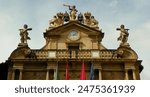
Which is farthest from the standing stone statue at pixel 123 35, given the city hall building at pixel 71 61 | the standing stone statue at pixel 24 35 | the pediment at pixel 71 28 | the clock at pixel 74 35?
the standing stone statue at pixel 24 35

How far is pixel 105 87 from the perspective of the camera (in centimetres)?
890

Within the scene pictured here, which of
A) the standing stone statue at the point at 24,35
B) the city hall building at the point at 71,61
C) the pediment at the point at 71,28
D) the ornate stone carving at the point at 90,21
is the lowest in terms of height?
the city hall building at the point at 71,61

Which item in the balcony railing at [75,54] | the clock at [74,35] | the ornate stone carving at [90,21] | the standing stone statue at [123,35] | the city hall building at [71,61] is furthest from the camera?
the ornate stone carving at [90,21]

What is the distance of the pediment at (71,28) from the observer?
2473cm

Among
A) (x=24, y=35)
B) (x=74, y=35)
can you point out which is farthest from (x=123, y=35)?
(x=24, y=35)

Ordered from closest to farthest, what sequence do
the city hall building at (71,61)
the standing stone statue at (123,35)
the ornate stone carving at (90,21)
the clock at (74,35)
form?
the city hall building at (71,61)
the standing stone statue at (123,35)
the clock at (74,35)
the ornate stone carving at (90,21)

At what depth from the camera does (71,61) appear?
2281cm

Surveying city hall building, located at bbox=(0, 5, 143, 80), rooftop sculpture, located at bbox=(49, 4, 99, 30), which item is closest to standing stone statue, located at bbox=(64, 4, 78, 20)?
rooftop sculpture, located at bbox=(49, 4, 99, 30)

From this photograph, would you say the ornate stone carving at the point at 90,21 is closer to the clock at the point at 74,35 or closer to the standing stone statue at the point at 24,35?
the clock at the point at 74,35

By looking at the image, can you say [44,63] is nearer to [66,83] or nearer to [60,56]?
[60,56]

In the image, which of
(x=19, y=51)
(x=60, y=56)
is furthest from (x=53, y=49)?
(x=19, y=51)

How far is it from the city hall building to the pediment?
0.18 metres

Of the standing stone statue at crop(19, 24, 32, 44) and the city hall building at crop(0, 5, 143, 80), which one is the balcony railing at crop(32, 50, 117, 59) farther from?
the standing stone statue at crop(19, 24, 32, 44)

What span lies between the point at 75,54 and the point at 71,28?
2601 mm
